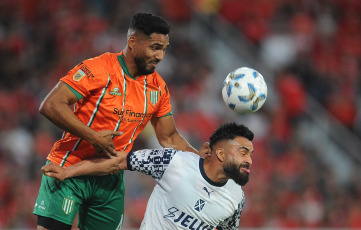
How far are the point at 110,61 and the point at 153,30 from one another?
415 millimetres

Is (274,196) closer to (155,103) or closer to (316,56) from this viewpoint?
(316,56)

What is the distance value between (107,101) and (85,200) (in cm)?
83

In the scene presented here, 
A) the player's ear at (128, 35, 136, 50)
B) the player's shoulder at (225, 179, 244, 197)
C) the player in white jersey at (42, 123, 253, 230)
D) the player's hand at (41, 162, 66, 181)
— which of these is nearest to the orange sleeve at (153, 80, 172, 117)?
the player's ear at (128, 35, 136, 50)

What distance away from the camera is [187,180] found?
4.66 meters

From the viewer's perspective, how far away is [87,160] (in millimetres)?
4707

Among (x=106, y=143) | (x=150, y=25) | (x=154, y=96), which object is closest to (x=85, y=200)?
(x=106, y=143)

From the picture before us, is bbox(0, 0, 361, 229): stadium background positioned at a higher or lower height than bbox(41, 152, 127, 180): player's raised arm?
higher

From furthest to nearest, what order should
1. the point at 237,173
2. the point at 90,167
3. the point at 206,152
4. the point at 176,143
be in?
the point at 176,143 → the point at 206,152 → the point at 90,167 → the point at 237,173

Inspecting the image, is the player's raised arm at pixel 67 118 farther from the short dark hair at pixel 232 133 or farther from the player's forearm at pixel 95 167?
the short dark hair at pixel 232 133

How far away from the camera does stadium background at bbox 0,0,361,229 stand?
8.95 metres

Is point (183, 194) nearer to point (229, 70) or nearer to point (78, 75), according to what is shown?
point (78, 75)

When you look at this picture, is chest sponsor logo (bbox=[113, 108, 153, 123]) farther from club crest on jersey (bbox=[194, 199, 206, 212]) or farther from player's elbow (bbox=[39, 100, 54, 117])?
club crest on jersey (bbox=[194, 199, 206, 212])

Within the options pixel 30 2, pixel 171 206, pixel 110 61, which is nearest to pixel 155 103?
pixel 110 61

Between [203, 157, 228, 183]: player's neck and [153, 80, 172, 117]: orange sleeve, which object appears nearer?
[203, 157, 228, 183]: player's neck
